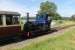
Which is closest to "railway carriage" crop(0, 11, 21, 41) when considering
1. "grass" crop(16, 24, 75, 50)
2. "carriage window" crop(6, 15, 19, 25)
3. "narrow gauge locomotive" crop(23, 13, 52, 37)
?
"carriage window" crop(6, 15, 19, 25)

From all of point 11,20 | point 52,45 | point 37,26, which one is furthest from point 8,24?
point 37,26

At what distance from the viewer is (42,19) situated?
24938 millimetres

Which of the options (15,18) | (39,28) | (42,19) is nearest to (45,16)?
(42,19)

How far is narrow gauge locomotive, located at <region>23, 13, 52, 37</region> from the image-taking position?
66.5ft

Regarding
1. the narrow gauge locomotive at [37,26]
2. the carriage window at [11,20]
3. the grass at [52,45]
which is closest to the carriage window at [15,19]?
the carriage window at [11,20]

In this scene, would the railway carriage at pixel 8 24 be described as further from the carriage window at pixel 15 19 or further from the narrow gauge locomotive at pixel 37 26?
the narrow gauge locomotive at pixel 37 26

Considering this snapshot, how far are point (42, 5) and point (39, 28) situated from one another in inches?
2626

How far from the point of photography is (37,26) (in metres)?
23.1

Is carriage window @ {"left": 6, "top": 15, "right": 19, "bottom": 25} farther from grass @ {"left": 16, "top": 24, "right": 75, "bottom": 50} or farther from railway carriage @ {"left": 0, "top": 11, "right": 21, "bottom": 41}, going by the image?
grass @ {"left": 16, "top": 24, "right": 75, "bottom": 50}

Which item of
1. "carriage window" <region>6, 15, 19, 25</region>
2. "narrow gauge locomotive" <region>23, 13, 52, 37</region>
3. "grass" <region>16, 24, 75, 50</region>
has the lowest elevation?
"grass" <region>16, 24, 75, 50</region>

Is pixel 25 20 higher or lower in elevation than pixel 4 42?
higher

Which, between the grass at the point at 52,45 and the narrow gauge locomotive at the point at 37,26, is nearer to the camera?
the grass at the point at 52,45

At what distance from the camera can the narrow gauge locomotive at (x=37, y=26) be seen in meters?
20.3

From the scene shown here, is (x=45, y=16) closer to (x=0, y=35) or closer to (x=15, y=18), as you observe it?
(x=15, y=18)
